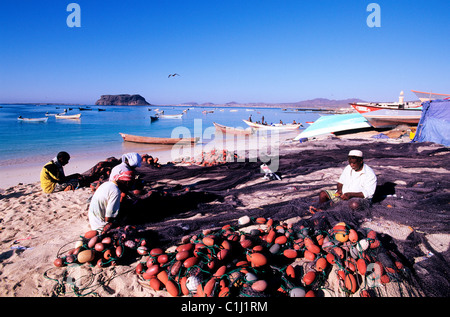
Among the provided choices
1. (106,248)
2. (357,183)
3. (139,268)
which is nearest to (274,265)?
(139,268)

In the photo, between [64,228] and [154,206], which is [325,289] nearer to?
[154,206]

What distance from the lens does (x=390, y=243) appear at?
286cm

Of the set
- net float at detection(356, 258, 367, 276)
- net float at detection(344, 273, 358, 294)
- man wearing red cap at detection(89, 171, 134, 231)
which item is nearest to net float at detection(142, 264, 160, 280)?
man wearing red cap at detection(89, 171, 134, 231)

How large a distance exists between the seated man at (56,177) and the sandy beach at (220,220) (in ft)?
0.83

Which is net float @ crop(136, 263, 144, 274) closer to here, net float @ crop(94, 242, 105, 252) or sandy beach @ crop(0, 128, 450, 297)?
sandy beach @ crop(0, 128, 450, 297)

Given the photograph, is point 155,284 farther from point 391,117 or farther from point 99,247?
point 391,117

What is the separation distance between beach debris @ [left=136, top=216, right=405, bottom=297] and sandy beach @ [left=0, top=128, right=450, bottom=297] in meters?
0.10

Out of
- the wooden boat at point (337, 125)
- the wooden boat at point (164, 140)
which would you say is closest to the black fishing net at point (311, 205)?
the wooden boat at point (337, 125)

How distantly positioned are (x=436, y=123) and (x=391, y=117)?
4576mm

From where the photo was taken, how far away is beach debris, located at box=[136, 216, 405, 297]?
228 cm

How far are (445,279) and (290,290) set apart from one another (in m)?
1.47

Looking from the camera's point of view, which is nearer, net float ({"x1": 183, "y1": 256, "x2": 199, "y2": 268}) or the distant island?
net float ({"x1": 183, "y1": 256, "x2": 199, "y2": 268})
